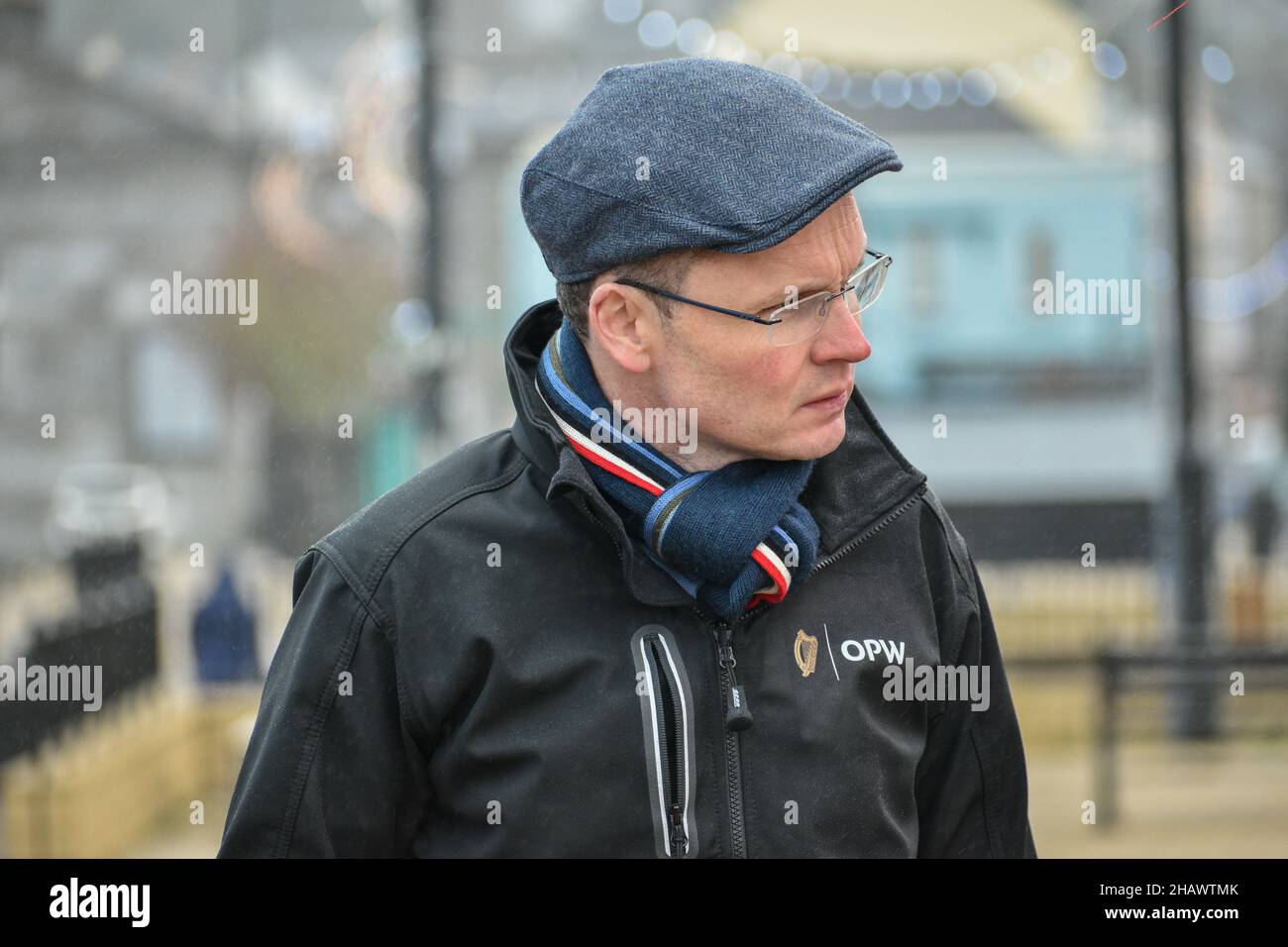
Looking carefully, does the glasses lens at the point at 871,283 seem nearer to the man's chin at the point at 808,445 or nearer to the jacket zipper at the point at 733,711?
the man's chin at the point at 808,445

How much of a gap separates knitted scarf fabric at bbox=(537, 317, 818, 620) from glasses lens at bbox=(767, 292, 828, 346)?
0.14 m

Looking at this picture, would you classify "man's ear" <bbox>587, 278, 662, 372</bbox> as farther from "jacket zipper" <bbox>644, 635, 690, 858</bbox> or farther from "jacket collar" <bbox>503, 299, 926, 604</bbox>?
"jacket zipper" <bbox>644, 635, 690, 858</bbox>

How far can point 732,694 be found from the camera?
1462mm

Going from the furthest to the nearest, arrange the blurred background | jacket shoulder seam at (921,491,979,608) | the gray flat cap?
the blurred background < jacket shoulder seam at (921,491,979,608) < the gray flat cap

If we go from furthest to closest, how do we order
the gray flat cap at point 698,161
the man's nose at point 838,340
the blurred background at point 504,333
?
the blurred background at point 504,333 < the man's nose at point 838,340 < the gray flat cap at point 698,161

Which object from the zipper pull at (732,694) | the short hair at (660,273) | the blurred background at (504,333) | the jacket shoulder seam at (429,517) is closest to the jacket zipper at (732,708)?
the zipper pull at (732,694)

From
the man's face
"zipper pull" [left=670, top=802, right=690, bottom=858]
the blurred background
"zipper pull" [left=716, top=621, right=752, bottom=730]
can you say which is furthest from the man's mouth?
the blurred background

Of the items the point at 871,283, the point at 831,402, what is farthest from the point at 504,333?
the point at 831,402

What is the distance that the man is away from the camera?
144 cm

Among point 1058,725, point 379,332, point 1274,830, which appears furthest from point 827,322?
point 379,332

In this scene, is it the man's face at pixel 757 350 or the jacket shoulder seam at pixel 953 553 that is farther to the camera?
the jacket shoulder seam at pixel 953 553

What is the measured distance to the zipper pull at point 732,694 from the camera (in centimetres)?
145

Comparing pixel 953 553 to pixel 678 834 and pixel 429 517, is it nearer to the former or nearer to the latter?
pixel 678 834
